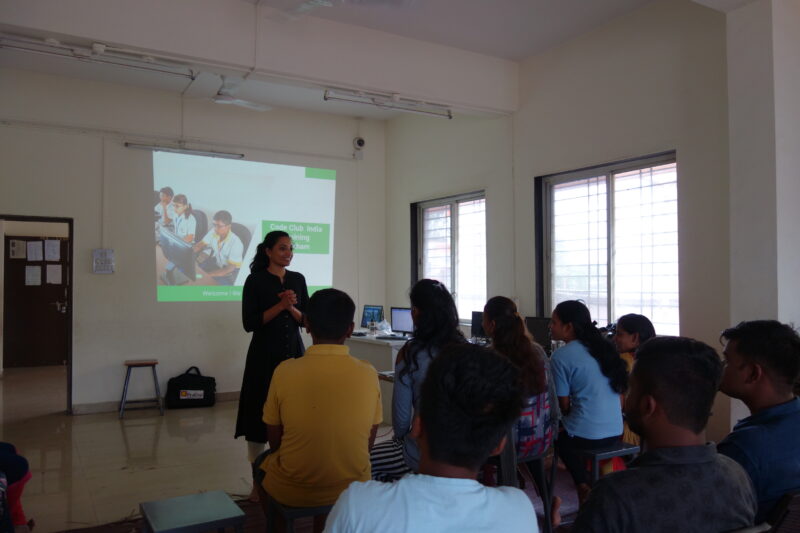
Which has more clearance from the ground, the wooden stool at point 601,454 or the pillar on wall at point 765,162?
the pillar on wall at point 765,162

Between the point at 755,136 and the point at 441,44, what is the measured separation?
2.80m

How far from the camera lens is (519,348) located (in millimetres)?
2598

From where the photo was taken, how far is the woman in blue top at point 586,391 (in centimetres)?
277

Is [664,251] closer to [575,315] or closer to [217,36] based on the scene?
[575,315]

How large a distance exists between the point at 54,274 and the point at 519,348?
885cm

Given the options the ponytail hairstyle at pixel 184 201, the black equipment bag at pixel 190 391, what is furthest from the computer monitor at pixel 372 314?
the ponytail hairstyle at pixel 184 201

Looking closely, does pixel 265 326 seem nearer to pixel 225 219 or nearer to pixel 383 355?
pixel 383 355

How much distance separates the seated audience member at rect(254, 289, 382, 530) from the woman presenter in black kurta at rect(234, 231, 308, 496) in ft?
4.48

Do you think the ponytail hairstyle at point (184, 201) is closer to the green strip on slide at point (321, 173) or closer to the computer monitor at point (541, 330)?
the green strip on slide at point (321, 173)

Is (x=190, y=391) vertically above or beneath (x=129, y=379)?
beneath

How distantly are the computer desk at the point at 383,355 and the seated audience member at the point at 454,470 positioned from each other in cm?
396

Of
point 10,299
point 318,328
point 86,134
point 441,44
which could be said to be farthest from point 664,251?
point 10,299

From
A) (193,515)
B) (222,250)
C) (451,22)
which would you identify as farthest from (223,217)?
(193,515)

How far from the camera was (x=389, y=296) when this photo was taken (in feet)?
25.2
